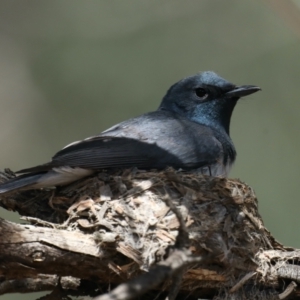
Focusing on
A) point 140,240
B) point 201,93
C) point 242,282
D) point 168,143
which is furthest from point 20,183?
point 201,93

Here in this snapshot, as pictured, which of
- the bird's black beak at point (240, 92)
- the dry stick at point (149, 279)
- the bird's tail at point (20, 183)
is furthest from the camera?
the bird's black beak at point (240, 92)

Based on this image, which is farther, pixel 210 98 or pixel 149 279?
pixel 210 98

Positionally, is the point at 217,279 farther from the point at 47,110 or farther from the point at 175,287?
the point at 47,110

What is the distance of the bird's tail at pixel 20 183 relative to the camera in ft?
14.9

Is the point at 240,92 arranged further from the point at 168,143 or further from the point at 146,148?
the point at 146,148

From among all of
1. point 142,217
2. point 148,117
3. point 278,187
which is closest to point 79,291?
point 142,217

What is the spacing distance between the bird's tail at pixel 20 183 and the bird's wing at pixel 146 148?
7 cm

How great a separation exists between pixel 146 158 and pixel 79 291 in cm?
116

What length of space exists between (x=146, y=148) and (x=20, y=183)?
3.30 feet

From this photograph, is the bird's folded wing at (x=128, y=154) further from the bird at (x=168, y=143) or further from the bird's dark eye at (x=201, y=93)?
the bird's dark eye at (x=201, y=93)

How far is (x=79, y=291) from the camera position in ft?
14.3

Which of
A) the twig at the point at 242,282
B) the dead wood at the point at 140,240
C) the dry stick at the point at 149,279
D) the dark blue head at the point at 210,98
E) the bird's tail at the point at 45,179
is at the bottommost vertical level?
the twig at the point at 242,282

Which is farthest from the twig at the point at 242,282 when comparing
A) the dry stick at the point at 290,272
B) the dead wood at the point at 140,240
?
the dry stick at the point at 290,272

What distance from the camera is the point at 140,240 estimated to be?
161 inches
